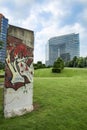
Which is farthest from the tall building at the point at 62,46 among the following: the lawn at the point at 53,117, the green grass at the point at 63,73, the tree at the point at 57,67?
the lawn at the point at 53,117

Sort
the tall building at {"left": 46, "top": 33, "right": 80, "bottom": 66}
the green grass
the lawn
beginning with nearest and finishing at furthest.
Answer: the lawn → the green grass → the tall building at {"left": 46, "top": 33, "right": 80, "bottom": 66}

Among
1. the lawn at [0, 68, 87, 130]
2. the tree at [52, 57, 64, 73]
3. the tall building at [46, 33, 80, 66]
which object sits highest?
the tall building at [46, 33, 80, 66]

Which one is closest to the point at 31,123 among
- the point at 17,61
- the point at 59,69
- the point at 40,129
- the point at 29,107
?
the point at 40,129

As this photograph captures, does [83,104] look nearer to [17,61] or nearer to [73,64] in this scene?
[17,61]

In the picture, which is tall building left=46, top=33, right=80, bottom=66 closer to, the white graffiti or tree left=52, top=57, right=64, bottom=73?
tree left=52, top=57, right=64, bottom=73

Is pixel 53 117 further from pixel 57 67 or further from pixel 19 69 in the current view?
pixel 57 67

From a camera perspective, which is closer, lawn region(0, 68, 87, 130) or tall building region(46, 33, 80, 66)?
lawn region(0, 68, 87, 130)

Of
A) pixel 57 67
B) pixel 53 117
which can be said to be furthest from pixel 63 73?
pixel 53 117

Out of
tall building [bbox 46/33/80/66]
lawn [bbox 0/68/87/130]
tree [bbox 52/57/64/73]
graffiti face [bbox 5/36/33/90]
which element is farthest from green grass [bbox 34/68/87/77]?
tall building [bbox 46/33/80/66]

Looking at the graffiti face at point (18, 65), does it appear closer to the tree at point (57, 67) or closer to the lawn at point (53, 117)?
the lawn at point (53, 117)

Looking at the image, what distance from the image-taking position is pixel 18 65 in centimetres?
736

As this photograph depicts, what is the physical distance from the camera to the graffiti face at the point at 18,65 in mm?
7082

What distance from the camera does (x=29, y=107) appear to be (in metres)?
7.64

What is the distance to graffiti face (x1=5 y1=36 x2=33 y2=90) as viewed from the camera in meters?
7.08
